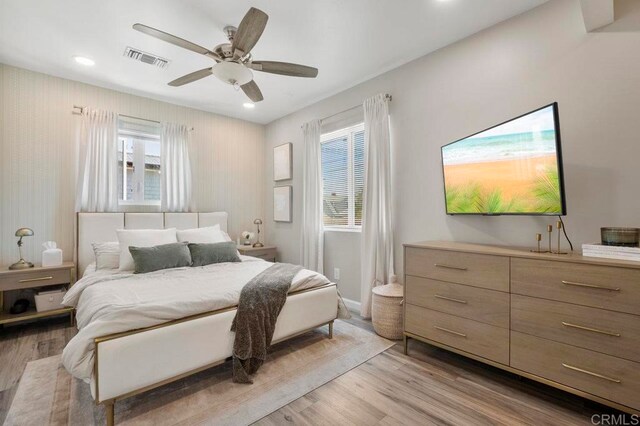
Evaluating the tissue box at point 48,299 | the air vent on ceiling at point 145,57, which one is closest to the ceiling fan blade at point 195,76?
the air vent on ceiling at point 145,57

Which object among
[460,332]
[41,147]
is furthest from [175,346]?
[41,147]

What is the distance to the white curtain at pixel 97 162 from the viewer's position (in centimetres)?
340

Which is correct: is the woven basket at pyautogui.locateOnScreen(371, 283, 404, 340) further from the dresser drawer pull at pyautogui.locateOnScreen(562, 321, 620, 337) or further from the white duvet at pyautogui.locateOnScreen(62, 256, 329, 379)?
the dresser drawer pull at pyautogui.locateOnScreen(562, 321, 620, 337)

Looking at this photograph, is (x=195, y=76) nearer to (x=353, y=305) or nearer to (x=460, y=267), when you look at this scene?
(x=460, y=267)

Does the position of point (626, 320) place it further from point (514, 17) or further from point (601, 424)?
point (514, 17)

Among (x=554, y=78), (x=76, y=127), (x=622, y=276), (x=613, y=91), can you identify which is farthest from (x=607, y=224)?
(x=76, y=127)

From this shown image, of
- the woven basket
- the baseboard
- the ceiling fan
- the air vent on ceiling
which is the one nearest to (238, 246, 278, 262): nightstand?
the baseboard

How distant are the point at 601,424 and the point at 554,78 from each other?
230cm

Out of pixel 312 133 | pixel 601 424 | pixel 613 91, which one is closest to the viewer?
pixel 601 424

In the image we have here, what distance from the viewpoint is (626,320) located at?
151cm

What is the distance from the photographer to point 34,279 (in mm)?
2855

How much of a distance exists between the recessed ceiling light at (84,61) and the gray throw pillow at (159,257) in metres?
1.99

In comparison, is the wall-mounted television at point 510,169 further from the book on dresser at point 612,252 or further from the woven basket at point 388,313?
the woven basket at point 388,313

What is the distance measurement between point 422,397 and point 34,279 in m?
3.73
